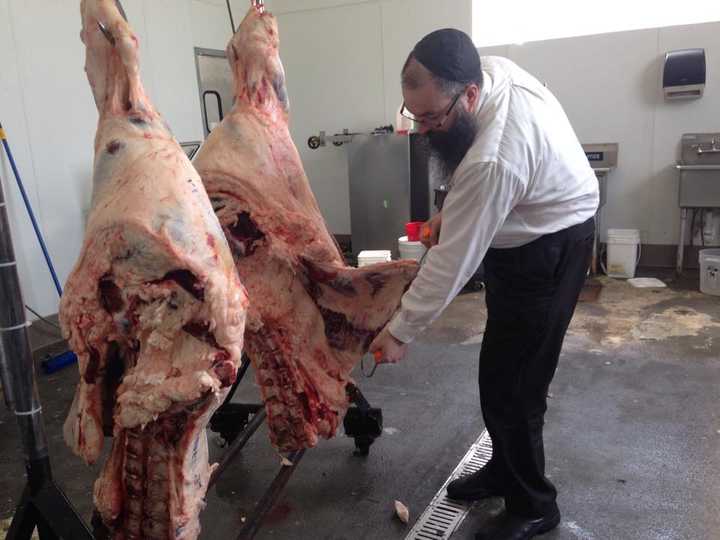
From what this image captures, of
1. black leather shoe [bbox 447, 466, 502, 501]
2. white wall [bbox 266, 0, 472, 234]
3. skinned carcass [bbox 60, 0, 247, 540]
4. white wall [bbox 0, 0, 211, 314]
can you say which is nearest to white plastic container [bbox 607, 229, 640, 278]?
white wall [bbox 266, 0, 472, 234]

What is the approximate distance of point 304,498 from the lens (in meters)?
2.44

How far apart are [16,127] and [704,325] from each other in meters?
4.85

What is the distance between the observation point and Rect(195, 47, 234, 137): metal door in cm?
582

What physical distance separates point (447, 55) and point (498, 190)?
389 millimetres

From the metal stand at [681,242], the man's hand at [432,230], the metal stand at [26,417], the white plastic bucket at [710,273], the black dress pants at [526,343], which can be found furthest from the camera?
the metal stand at [681,242]

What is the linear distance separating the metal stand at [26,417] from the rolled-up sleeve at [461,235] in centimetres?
99

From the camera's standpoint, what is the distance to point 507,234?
185 centimetres

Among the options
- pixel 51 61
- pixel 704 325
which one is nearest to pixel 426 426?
pixel 704 325

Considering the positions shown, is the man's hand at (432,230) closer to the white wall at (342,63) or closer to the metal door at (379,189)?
the metal door at (379,189)

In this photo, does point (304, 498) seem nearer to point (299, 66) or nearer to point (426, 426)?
point (426, 426)

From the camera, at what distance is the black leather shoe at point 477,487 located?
2.35m

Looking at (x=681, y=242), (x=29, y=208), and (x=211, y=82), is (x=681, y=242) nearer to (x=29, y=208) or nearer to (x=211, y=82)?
(x=211, y=82)

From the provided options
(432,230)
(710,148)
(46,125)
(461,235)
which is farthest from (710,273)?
(46,125)

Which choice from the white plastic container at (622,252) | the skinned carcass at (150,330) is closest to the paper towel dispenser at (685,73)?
the white plastic container at (622,252)
